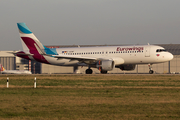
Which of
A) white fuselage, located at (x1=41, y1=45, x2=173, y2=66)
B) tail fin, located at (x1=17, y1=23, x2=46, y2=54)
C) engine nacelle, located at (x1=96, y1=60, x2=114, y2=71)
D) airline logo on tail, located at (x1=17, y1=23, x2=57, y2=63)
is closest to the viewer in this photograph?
engine nacelle, located at (x1=96, y1=60, x2=114, y2=71)

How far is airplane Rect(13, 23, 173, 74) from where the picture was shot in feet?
144

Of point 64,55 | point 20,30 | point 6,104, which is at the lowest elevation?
point 6,104

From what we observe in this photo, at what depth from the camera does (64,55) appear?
4675cm

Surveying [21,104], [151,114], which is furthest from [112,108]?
[21,104]

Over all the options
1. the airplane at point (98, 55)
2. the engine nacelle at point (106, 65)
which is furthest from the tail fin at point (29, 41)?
the engine nacelle at point (106, 65)

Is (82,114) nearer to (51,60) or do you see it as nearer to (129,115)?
(129,115)

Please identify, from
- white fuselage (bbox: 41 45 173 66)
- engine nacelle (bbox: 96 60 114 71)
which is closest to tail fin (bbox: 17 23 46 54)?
white fuselage (bbox: 41 45 173 66)

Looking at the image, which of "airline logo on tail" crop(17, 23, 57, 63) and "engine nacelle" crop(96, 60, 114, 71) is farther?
"airline logo on tail" crop(17, 23, 57, 63)

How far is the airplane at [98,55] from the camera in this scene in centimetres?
4381

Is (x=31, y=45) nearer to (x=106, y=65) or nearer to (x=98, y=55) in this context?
(x=98, y=55)

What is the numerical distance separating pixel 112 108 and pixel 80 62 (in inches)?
1329

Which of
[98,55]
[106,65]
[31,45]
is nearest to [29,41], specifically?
[31,45]

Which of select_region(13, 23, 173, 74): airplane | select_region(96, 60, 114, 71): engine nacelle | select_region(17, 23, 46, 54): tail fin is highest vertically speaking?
select_region(17, 23, 46, 54): tail fin

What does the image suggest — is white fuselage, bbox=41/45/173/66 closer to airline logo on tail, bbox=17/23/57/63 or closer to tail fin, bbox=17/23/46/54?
airline logo on tail, bbox=17/23/57/63
